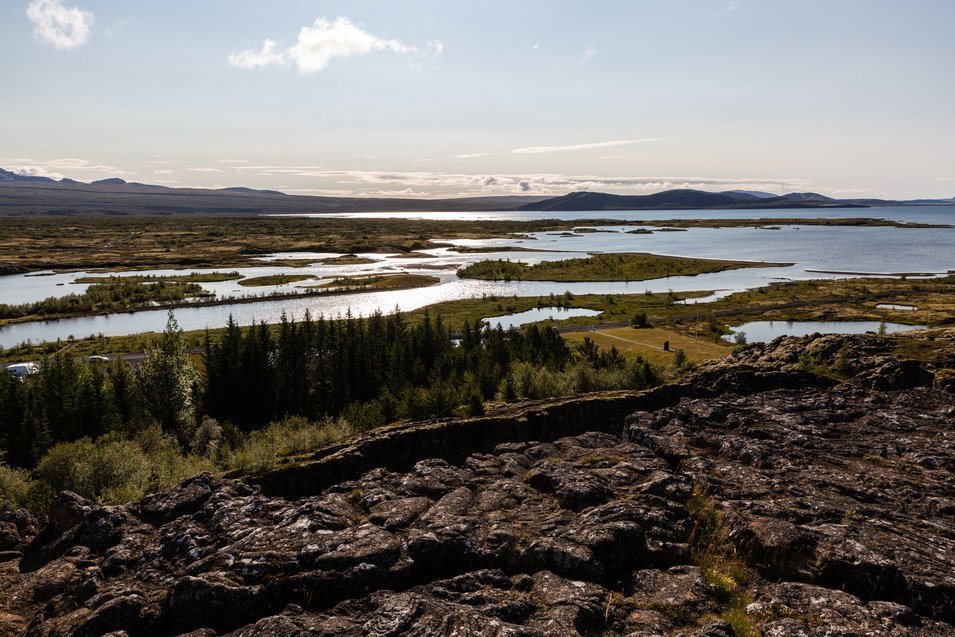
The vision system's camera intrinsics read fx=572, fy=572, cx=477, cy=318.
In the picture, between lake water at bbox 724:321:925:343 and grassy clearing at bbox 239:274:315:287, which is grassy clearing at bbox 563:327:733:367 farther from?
grassy clearing at bbox 239:274:315:287

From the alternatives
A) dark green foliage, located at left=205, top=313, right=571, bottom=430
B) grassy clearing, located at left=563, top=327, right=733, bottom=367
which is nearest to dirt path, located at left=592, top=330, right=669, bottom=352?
grassy clearing, located at left=563, top=327, right=733, bottom=367

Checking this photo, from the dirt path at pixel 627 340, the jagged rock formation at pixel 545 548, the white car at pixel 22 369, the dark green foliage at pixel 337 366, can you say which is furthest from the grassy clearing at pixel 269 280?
the jagged rock formation at pixel 545 548

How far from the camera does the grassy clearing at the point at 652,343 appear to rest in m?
101

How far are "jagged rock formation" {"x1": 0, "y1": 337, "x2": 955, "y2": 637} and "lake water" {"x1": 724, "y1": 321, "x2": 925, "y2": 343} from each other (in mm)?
93623

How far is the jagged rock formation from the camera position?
21.5 meters

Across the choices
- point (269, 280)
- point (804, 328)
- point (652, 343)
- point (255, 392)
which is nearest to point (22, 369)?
point (255, 392)

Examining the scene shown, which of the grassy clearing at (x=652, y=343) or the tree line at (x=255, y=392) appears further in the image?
the grassy clearing at (x=652, y=343)

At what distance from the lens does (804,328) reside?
13100 centimetres

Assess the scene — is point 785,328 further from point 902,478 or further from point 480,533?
point 480,533

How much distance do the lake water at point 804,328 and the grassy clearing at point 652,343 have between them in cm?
1294

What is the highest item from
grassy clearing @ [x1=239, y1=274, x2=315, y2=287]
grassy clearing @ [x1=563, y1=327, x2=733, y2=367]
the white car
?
grassy clearing @ [x1=239, y1=274, x2=315, y2=287]

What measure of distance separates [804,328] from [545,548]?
128 m

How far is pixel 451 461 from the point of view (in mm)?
45125

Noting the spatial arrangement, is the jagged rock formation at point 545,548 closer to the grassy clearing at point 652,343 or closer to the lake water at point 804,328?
the grassy clearing at point 652,343
